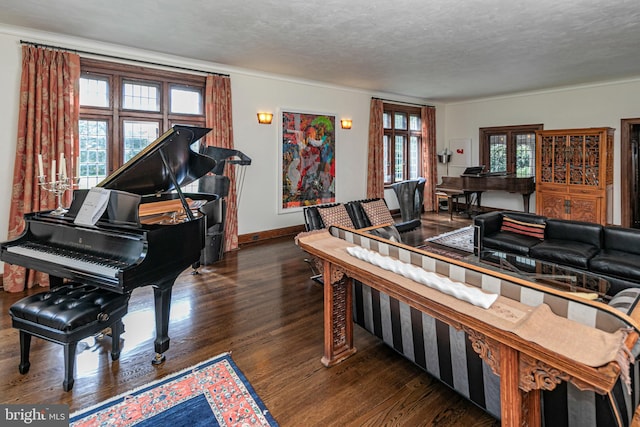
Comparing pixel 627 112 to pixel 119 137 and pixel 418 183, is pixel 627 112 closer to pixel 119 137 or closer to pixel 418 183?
pixel 418 183

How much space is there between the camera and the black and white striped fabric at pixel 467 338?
4.27ft

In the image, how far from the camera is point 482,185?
7.91 meters

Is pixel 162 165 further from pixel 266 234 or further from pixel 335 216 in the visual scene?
pixel 266 234

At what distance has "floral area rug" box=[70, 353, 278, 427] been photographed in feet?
6.45

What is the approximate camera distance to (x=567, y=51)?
15.9 ft

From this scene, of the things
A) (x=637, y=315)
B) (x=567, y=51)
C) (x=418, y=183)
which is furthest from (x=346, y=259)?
(x=567, y=51)

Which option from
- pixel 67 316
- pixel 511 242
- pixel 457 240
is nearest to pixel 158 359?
pixel 67 316

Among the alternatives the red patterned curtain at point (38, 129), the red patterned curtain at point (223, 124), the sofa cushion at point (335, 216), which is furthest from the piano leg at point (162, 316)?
the red patterned curtain at point (223, 124)

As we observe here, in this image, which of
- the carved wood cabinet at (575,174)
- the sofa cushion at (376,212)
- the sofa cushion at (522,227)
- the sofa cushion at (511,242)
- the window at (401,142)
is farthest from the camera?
the window at (401,142)

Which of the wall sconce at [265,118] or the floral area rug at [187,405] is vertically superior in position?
the wall sconce at [265,118]

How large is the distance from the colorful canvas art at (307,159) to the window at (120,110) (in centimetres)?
192

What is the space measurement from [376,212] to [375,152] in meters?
3.03

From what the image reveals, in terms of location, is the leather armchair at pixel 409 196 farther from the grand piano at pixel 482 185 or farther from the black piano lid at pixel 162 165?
the black piano lid at pixel 162 165

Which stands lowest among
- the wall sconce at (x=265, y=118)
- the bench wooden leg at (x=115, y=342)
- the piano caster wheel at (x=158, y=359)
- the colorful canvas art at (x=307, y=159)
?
the piano caster wheel at (x=158, y=359)
